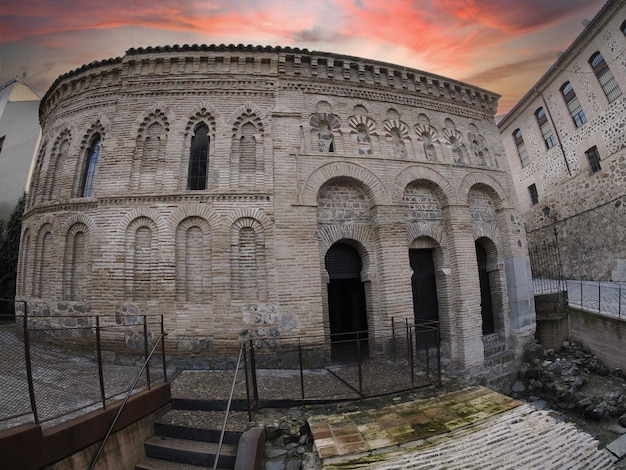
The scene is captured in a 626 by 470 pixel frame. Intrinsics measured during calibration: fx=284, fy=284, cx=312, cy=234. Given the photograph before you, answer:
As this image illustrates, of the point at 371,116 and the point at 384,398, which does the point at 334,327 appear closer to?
the point at 384,398

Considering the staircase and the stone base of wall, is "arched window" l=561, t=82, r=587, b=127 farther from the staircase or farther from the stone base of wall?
the staircase

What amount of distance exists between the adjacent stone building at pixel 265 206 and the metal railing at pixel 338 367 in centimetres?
36

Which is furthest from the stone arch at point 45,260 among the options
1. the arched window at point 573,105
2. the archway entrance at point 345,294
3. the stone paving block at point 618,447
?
the arched window at point 573,105

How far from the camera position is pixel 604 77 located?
12.9 m

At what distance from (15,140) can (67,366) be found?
51.9 ft

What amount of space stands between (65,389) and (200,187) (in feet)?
16.2

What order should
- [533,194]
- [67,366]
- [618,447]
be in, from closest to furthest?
[618,447]
[67,366]
[533,194]

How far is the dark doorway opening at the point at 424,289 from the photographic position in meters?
8.37

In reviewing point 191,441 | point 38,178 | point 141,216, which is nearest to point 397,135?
point 141,216

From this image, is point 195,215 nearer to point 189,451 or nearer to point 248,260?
point 248,260

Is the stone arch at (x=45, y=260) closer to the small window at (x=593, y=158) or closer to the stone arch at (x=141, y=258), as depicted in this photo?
the stone arch at (x=141, y=258)

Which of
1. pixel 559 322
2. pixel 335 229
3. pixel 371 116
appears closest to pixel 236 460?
pixel 335 229

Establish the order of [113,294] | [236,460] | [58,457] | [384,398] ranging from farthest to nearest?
[113,294], [384,398], [236,460], [58,457]

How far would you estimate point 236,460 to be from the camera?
12.0 ft
